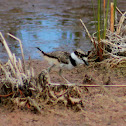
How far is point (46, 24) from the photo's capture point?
8.24 metres

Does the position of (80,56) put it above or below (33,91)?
above

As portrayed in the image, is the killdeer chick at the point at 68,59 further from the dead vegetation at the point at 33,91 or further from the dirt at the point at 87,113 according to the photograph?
the dead vegetation at the point at 33,91

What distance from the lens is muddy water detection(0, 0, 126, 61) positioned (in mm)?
6363

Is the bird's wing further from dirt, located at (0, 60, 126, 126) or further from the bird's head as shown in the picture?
dirt, located at (0, 60, 126, 126)

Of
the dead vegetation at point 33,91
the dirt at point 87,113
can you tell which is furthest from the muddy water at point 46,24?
the dirt at point 87,113

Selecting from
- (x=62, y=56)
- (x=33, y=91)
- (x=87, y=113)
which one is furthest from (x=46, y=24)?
(x=87, y=113)

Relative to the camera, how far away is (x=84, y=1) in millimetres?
12023

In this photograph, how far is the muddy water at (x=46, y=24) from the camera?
6.36 m

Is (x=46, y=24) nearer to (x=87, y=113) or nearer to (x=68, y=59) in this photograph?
(x=68, y=59)

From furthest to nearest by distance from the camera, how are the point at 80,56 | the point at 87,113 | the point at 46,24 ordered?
1. the point at 46,24
2. the point at 80,56
3. the point at 87,113

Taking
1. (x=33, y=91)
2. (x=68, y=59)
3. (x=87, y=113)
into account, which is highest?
(x=68, y=59)

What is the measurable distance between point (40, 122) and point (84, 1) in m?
9.77

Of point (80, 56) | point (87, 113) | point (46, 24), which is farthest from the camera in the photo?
point (46, 24)

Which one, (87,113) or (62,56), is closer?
(87,113)
